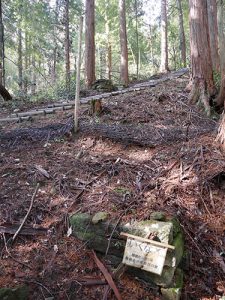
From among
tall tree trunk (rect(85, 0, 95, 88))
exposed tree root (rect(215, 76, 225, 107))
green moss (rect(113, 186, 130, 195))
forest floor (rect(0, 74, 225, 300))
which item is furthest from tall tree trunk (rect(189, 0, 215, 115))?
tall tree trunk (rect(85, 0, 95, 88))

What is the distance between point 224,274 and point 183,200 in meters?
0.93

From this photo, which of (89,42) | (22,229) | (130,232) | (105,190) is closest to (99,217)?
(130,232)

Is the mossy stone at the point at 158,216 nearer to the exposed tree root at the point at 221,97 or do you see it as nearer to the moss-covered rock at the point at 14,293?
the moss-covered rock at the point at 14,293

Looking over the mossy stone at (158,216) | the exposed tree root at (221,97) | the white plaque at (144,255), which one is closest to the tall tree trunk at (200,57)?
the exposed tree root at (221,97)

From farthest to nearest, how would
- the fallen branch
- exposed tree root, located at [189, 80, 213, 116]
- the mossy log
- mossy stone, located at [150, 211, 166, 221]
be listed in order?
exposed tree root, located at [189, 80, 213, 116] < mossy stone, located at [150, 211, 166, 221] < the mossy log < the fallen branch

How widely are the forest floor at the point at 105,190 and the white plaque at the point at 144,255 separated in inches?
7.4

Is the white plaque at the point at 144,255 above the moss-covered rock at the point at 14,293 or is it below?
above

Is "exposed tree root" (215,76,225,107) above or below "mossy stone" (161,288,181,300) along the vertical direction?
above

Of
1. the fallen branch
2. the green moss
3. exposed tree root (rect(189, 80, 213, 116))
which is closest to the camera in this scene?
the fallen branch

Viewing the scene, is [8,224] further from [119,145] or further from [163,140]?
[163,140]

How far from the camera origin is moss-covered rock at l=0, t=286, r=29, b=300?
108 inches

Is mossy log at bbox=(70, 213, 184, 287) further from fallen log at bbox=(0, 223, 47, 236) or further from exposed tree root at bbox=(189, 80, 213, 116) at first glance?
exposed tree root at bbox=(189, 80, 213, 116)

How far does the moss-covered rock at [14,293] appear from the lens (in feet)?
8.98

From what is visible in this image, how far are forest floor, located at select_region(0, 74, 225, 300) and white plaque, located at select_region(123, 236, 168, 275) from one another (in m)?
0.19
